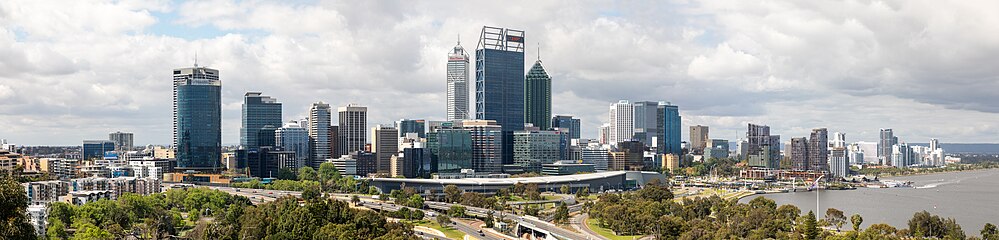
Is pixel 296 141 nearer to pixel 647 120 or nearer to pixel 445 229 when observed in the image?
pixel 445 229

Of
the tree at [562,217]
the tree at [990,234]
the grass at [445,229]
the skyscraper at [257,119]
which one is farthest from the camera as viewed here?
the skyscraper at [257,119]

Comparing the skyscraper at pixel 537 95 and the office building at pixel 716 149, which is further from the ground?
the skyscraper at pixel 537 95

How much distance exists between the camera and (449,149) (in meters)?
92.8

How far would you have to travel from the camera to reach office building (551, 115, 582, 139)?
144 meters

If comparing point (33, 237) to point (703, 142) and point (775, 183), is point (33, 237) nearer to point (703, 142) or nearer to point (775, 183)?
point (775, 183)

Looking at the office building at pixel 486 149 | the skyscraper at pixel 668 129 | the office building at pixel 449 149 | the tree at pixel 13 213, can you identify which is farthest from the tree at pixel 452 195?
the skyscraper at pixel 668 129

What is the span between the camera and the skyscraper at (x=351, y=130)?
4432 inches

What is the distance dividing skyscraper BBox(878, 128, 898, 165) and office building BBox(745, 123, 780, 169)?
42.9 metres

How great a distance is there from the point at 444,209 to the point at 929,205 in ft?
119

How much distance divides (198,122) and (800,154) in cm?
7638

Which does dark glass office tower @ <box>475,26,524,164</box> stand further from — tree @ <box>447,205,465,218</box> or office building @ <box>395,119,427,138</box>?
tree @ <box>447,205,465,218</box>

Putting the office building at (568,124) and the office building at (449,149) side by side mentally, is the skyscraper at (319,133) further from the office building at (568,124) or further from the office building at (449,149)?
the office building at (568,124)

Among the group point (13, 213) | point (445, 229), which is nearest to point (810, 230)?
point (445, 229)

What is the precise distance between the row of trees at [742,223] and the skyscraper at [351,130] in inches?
2567
